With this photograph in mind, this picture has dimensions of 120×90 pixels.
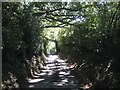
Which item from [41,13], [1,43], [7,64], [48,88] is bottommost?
[48,88]

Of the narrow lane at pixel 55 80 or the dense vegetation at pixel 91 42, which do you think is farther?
the narrow lane at pixel 55 80

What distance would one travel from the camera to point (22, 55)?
24641mm

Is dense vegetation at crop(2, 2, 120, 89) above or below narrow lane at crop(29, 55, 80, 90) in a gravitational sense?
above

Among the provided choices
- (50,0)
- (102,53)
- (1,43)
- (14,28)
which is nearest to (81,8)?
(50,0)

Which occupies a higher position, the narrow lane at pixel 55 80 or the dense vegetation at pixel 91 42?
the dense vegetation at pixel 91 42

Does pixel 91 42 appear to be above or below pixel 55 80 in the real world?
above

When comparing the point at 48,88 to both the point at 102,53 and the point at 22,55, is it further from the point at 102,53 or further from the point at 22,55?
the point at 22,55

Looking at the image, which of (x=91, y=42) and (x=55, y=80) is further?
(x=55, y=80)

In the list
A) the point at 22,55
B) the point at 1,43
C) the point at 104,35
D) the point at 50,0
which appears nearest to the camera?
the point at 1,43

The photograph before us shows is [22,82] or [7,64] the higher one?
[7,64]

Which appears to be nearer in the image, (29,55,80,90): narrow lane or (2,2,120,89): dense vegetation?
(2,2,120,89): dense vegetation

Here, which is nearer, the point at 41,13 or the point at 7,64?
the point at 7,64

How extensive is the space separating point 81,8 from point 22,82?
39.3 feet

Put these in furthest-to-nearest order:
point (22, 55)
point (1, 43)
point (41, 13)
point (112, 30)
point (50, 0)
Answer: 1. point (41, 13)
2. point (50, 0)
3. point (22, 55)
4. point (112, 30)
5. point (1, 43)
